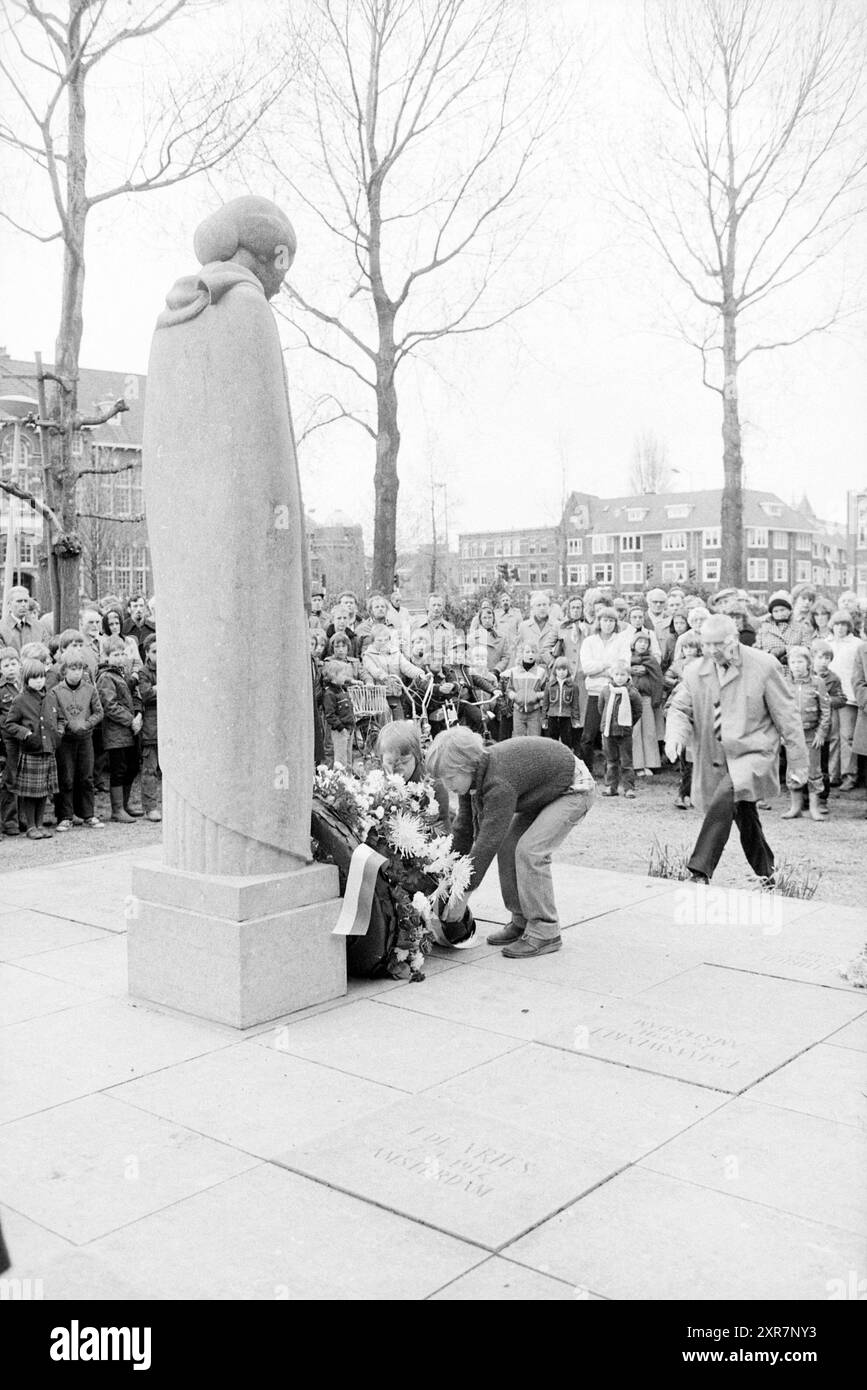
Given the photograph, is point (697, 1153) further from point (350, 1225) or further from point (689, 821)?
point (689, 821)

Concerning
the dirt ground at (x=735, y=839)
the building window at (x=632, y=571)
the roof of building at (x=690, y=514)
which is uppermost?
the roof of building at (x=690, y=514)

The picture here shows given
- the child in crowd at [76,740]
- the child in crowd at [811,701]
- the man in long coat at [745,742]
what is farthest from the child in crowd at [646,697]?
the child in crowd at [76,740]

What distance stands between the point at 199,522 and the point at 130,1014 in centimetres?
208

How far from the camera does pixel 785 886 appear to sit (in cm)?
790

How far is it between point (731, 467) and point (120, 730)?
14.4 metres

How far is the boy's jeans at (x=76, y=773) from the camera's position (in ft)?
36.3

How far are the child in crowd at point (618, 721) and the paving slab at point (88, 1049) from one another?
26.2 ft

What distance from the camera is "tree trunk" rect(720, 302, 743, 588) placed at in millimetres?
21625

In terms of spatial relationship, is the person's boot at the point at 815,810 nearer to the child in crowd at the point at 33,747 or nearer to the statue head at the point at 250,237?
the child in crowd at the point at 33,747

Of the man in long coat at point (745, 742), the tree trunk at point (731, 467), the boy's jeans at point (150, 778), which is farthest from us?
the tree trunk at point (731, 467)

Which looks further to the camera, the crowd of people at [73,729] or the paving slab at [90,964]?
the crowd of people at [73,729]

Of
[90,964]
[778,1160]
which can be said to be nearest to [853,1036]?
[778,1160]

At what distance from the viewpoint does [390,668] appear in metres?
13.4

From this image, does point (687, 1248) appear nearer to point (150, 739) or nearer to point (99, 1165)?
point (99, 1165)
